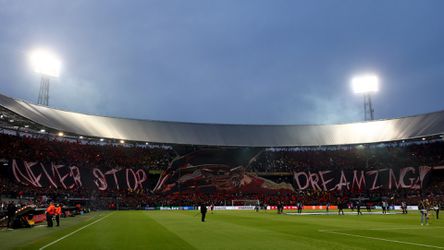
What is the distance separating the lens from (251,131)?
9544 cm

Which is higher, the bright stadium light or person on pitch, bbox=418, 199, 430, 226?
the bright stadium light

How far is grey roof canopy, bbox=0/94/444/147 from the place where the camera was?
3044 inches

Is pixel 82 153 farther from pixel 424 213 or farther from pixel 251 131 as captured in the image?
pixel 424 213

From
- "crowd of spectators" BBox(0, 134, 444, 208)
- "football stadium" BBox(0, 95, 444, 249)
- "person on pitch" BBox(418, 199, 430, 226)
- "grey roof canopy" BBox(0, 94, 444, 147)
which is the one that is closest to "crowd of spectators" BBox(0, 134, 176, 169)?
"crowd of spectators" BBox(0, 134, 444, 208)

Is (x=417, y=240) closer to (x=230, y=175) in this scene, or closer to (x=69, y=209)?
(x=69, y=209)

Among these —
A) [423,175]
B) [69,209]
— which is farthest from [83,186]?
[423,175]

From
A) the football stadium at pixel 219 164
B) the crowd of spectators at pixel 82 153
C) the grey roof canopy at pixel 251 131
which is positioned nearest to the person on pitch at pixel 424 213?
the football stadium at pixel 219 164

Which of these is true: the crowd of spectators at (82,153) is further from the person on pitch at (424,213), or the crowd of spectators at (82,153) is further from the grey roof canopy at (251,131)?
the person on pitch at (424,213)

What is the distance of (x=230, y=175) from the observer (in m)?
86.9

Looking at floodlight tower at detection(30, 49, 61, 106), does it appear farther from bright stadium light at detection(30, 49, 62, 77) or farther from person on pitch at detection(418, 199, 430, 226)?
person on pitch at detection(418, 199, 430, 226)

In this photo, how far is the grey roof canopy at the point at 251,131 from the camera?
77312mm

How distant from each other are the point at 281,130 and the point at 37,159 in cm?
5470

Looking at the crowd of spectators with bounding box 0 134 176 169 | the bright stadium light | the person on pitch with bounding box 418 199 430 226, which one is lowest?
the person on pitch with bounding box 418 199 430 226

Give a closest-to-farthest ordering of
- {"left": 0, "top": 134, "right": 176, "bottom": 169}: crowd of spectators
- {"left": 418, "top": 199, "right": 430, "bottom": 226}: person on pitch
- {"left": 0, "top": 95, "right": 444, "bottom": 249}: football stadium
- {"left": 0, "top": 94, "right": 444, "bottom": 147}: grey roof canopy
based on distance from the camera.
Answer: {"left": 418, "top": 199, "right": 430, "bottom": 226}: person on pitch, {"left": 0, "top": 134, "right": 176, "bottom": 169}: crowd of spectators, {"left": 0, "top": 95, "right": 444, "bottom": 249}: football stadium, {"left": 0, "top": 94, "right": 444, "bottom": 147}: grey roof canopy
